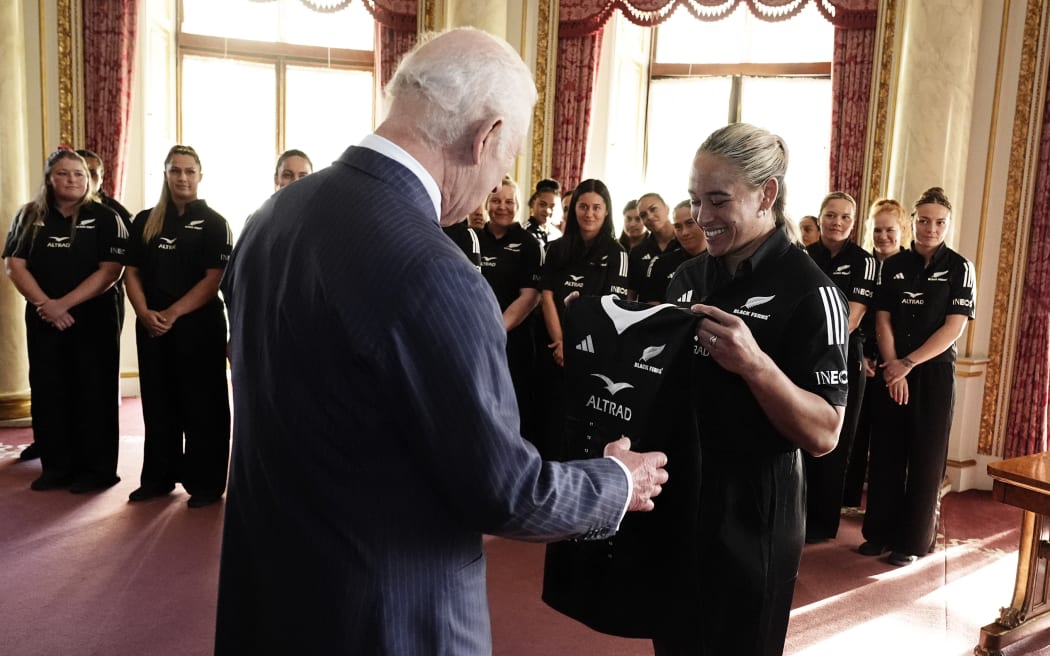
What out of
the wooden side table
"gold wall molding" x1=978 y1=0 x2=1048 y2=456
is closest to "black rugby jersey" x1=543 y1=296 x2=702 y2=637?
the wooden side table

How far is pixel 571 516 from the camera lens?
3.67 ft

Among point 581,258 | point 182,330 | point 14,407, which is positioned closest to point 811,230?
point 581,258

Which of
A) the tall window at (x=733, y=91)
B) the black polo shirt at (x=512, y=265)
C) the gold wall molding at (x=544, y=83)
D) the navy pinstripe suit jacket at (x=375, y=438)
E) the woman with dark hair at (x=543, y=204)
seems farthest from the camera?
the tall window at (x=733, y=91)

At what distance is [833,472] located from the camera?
4152 millimetres

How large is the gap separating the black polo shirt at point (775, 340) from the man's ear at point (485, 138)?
59cm

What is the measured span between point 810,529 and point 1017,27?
315 centimetres

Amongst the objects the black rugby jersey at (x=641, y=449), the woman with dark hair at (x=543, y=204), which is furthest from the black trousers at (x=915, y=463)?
the black rugby jersey at (x=641, y=449)

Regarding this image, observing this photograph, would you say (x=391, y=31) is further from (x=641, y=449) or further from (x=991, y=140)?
(x=641, y=449)

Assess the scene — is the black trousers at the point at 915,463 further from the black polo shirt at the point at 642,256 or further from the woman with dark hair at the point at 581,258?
the woman with dark hair at the point at 581,258

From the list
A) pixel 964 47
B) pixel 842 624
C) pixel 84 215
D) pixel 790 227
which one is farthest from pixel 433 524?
pixel 964 47

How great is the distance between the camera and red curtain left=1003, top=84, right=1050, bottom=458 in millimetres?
5059

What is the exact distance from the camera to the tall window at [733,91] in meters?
6.76

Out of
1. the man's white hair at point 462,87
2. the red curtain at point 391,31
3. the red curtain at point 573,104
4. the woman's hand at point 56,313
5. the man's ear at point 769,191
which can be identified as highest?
the red curtain at point 391,31

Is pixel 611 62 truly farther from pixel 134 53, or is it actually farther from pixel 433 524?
pixel 433 524
